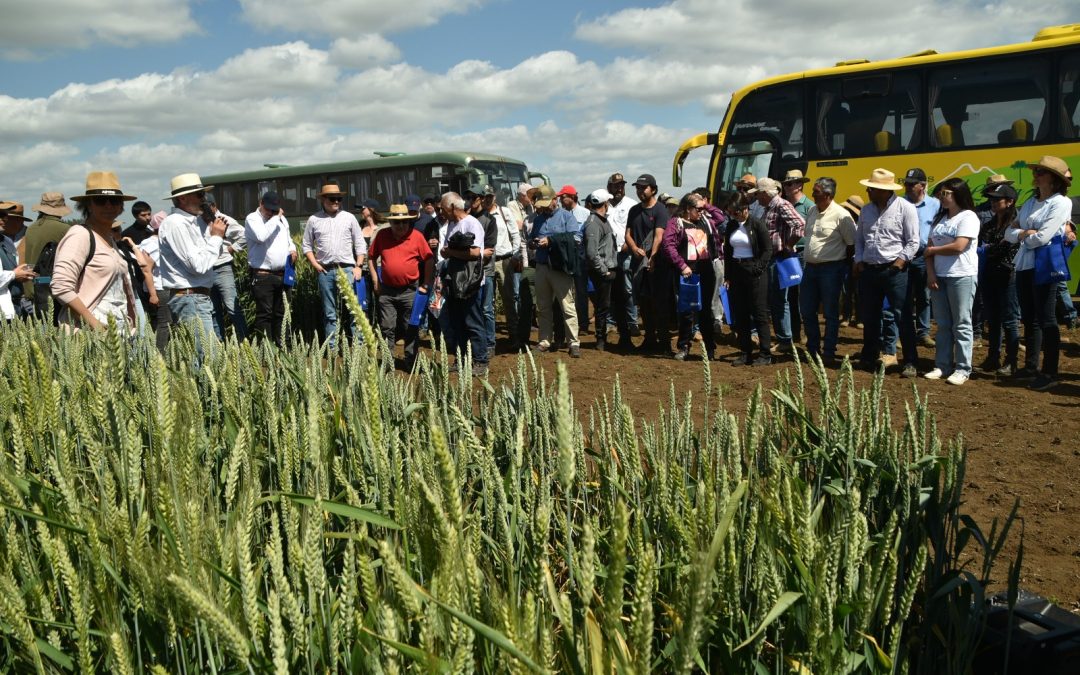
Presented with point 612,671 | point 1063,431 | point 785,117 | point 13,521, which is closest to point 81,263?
point 13,521

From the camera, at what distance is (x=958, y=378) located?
7320mm

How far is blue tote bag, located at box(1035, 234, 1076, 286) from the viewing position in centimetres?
701

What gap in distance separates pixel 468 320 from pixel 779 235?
2955 mm

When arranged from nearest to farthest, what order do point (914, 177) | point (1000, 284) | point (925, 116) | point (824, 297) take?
point (1000, 284) → point (824, 297) → point (914, 177) → point (925, 116)

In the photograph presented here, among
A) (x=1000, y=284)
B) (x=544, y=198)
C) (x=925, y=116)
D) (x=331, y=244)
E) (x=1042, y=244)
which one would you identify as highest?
(x=925, y=116)

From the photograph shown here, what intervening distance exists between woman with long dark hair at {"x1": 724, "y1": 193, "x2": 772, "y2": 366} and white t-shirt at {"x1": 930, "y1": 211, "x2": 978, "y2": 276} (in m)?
1.54

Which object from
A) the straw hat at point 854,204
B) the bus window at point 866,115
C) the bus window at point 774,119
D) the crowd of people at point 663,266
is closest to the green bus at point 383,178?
the bus window at point 774,119

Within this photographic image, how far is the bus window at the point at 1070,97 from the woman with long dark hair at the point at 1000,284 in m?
3.87

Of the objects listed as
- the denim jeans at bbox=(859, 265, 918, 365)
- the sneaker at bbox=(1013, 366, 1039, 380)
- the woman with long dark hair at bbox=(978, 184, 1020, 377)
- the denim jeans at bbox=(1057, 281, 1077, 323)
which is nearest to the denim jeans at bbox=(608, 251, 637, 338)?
the denim jeans at bbox=(859, 265, 918, 365)

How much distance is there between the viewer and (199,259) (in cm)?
661

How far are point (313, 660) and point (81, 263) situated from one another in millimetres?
4237

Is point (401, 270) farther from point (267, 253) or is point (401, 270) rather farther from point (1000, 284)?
point (1000, 284)

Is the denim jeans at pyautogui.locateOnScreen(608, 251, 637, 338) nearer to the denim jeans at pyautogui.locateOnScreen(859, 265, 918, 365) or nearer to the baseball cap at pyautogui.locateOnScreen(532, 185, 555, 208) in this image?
the baseball cap at pyautogui.locateOnScreen(532, 185, 555, 208)

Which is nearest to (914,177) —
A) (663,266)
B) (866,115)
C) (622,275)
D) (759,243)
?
(759,243)
